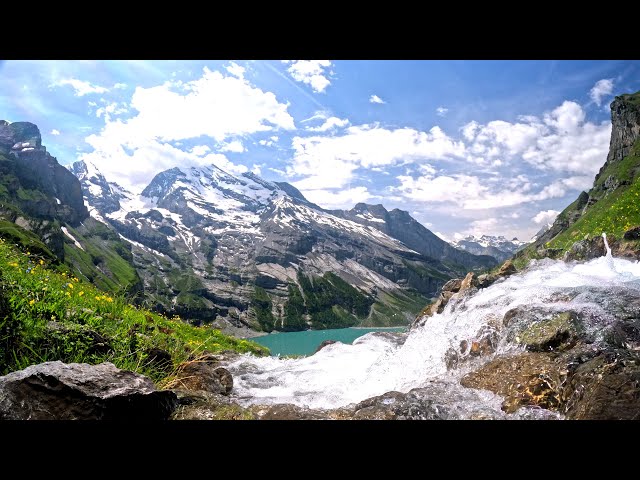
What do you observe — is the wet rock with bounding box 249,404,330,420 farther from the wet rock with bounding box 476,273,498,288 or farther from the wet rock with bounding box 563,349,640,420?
the wet rock with bounding box 476,273,498,288

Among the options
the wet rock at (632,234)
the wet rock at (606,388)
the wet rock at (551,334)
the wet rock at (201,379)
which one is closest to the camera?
the wet rock at (606,388)

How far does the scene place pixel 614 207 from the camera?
95.5 ft

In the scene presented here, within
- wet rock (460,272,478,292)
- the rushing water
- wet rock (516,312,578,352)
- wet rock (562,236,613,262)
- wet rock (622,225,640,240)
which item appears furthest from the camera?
wet rock (460,272,478,292)

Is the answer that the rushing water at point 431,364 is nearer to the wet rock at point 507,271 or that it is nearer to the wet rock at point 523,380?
the wet rock at point 523,380

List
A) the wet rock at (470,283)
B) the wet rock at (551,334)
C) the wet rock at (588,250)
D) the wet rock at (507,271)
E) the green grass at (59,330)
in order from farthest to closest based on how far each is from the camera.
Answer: the wet rock at (507,271), the wet rock at (470,283), the wet rock at (588,250), the wet rock at (551,334), the green grass at (59,330)

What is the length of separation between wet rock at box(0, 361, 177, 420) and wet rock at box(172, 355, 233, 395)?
2.55 metres

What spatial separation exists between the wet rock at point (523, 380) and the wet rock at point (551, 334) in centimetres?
48

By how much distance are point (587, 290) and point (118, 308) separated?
43.5 feet

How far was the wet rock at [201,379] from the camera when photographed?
340 inches

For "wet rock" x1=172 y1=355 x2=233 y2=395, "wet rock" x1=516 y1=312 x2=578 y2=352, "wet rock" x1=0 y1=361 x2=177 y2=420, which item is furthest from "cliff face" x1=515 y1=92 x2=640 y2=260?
"wet rock" x1=0 y1=361 x2=177 y2=420

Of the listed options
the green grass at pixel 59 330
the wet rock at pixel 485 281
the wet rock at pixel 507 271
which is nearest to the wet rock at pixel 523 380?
the green grass at pixel 59 330

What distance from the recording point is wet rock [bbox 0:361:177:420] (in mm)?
4676

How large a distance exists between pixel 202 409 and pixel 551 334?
308 inches
